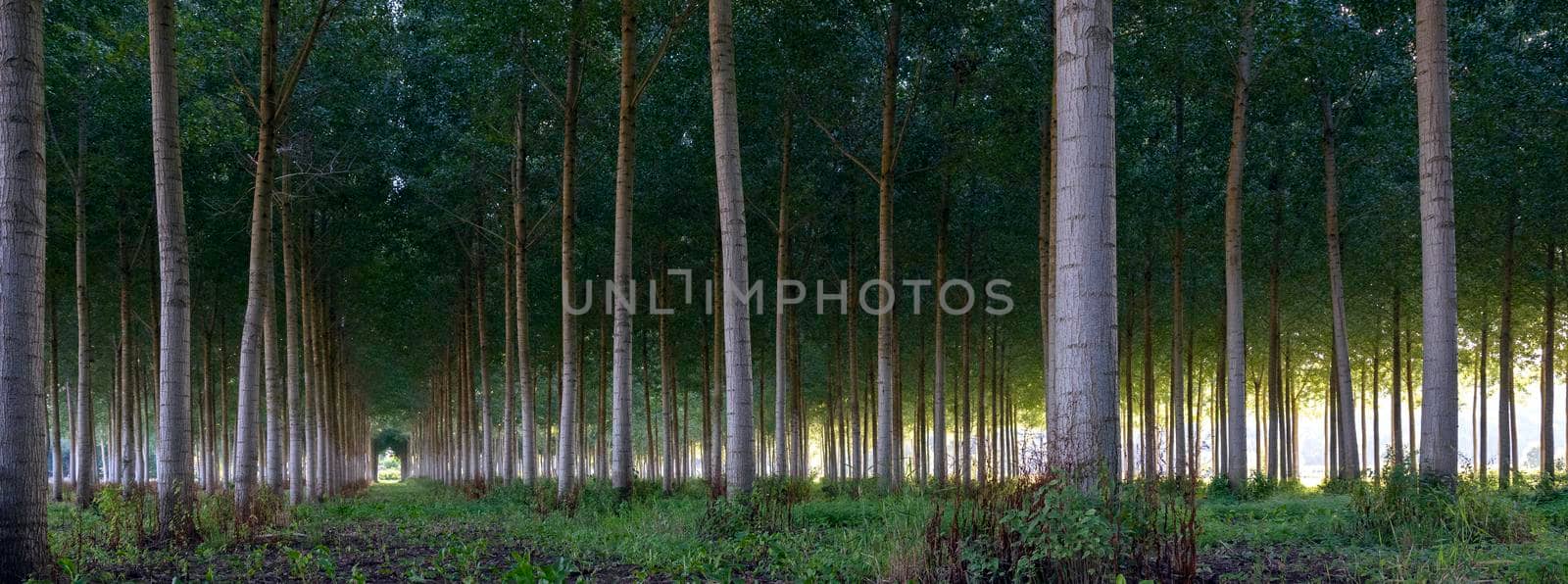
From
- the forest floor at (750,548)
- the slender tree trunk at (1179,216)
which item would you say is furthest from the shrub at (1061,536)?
the slender tree trunk at (1179,216)

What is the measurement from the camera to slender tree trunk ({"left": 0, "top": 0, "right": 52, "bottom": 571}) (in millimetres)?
6633

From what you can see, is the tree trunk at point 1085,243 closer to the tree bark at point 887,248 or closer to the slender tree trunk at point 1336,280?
the tree bark at point 887,248

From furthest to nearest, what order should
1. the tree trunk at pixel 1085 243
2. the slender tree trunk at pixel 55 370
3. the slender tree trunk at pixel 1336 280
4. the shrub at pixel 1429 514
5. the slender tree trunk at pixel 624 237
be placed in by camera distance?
1. the slender tree trunk at pixel 55 370
2. the slender tree trunk at pixel 1336 280
3. the slender tree trunk at pixel 624 237
4. the shrub at pixel 1429 514
5. the tree trunk at pixel 1085 243

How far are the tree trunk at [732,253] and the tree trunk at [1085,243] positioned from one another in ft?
16.9

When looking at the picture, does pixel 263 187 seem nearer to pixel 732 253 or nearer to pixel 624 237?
pixel 624 237

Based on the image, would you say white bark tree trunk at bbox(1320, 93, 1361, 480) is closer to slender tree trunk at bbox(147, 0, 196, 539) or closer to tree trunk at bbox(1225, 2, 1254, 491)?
tree trunk at bbox(1225, 2, 1254, 491)

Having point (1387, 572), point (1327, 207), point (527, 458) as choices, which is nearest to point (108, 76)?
point (527, 458)

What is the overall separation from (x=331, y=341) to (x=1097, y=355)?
77.9 feet

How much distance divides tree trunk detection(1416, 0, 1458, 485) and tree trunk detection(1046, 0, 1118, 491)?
237 inches

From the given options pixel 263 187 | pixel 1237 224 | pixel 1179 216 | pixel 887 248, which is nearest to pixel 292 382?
pixel 263 187

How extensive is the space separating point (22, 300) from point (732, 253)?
21.5 ft

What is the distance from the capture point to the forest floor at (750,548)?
6.60 meters

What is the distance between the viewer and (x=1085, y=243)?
258 inches

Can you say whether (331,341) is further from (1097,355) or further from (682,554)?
(1097,355)
